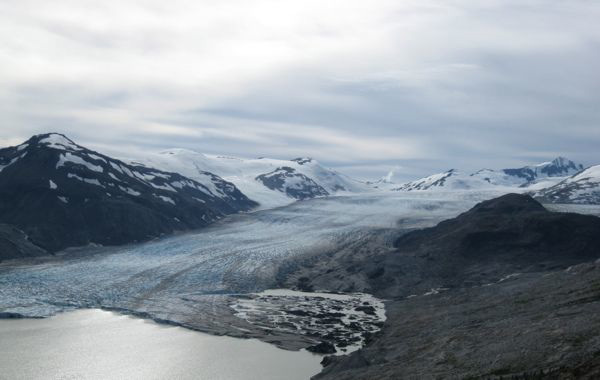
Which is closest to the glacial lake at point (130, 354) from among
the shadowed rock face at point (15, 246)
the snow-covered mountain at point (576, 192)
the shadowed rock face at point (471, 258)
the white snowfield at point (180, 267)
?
the white snowfield at point (180, 267)

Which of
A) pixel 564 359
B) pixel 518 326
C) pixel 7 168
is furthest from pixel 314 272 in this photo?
pixel 7 168

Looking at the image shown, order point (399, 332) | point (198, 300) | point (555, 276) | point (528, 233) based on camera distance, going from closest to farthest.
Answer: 1. point (399, 332)
2. point (555, 276)
3. point (198, 300)
4. point (528, 233)

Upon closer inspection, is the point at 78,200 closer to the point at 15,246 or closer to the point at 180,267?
the point at 15,246

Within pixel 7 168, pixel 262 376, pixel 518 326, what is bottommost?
pixel 262 376

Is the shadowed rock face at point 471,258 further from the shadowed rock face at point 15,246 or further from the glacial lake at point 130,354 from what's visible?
the shadowed rock face at point 15,246

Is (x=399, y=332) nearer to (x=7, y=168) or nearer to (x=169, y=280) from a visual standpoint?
(x=169, y=280)

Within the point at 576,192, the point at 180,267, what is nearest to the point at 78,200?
the point at 180,267
